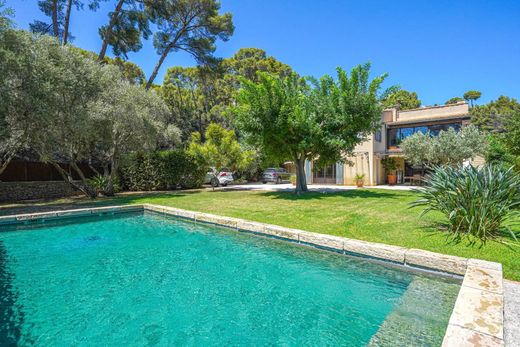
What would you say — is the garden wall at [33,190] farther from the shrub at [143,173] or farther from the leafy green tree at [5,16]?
Answer: the leafy green tree at [5,16]

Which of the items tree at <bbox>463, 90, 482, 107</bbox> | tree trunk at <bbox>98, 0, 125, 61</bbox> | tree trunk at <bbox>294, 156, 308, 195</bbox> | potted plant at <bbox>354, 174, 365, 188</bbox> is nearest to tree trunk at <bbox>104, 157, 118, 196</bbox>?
tree trunk at <bbox>98, 0, 125, 61</bbox>

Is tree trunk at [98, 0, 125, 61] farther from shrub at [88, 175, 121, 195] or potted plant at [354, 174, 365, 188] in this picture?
Answer: potted plant at [354, 174, 365, 188]

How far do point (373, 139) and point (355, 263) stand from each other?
2064 cm

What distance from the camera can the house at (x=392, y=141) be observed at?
78.2ft

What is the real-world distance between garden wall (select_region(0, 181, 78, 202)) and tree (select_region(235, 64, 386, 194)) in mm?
12013

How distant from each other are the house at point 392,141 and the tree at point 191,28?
550 inches

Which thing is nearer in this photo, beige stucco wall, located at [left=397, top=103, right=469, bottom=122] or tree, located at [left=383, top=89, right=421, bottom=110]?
beige stucco wall, located at [left=397, top=103, right=469, bottom=122]

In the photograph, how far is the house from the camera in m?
23.8

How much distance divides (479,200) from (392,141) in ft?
73.7

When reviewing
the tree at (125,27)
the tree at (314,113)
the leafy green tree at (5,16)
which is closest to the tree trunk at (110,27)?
the tree at (125,27)

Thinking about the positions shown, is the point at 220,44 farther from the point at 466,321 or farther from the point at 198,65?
the point at 466,321

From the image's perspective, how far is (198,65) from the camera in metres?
24.4

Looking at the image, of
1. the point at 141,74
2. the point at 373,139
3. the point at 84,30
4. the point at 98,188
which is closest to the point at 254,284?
the point at 98,188

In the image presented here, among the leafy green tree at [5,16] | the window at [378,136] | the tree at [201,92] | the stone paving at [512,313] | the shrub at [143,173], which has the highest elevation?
the tree at [201,92]
